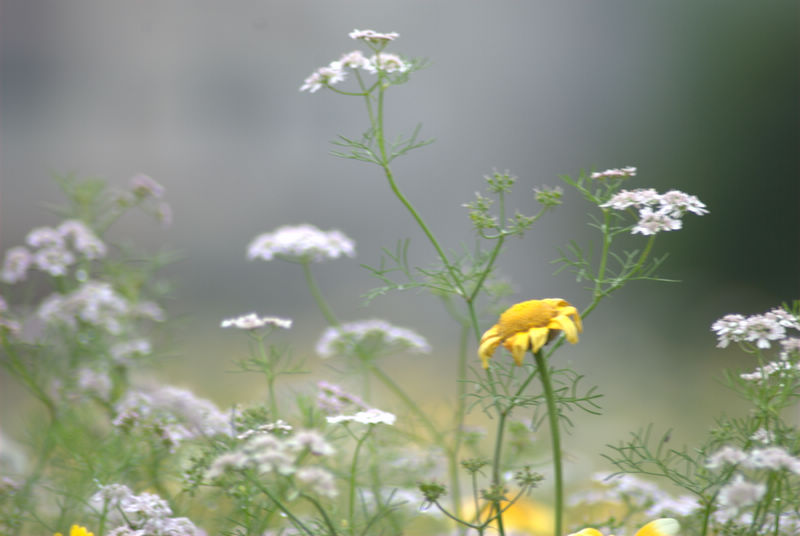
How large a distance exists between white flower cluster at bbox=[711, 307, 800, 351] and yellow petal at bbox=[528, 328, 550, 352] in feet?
0.48

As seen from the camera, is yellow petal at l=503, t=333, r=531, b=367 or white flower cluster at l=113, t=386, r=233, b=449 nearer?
yellow petal at l=503, t=333, r=531, b=367

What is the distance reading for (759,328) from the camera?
65cm

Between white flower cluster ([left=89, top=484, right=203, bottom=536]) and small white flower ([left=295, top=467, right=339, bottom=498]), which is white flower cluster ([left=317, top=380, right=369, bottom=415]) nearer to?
white flower cluster ([left=89, top=484, right=203, bottom=536])

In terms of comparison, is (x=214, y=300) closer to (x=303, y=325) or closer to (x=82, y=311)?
(x=303, y=325)

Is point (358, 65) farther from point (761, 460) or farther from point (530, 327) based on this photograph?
point (761, 460)

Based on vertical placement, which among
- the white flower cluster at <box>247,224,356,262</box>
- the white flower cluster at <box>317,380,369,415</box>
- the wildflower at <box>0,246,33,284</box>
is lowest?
the white flower cluster at <box>317,380,369,415</box>

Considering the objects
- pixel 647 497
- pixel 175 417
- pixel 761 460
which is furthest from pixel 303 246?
pixel 761 460

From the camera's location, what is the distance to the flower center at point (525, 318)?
63 cm

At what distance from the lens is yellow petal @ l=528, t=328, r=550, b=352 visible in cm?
61

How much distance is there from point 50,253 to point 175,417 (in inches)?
13.1

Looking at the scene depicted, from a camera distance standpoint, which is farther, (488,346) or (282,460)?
(488,346)

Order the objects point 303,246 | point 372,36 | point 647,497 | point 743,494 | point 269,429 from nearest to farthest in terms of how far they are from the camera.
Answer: point 743,494 → point 269,429 → point 372,36 → point 647,497 → point 303,246

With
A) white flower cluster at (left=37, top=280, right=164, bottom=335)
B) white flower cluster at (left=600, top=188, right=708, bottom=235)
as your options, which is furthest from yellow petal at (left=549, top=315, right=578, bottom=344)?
white flower cluster at (left=37, top=280, right=164, bottom=335)

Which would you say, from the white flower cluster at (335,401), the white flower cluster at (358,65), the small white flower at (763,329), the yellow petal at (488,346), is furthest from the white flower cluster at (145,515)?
the small white flower at (763,329)
